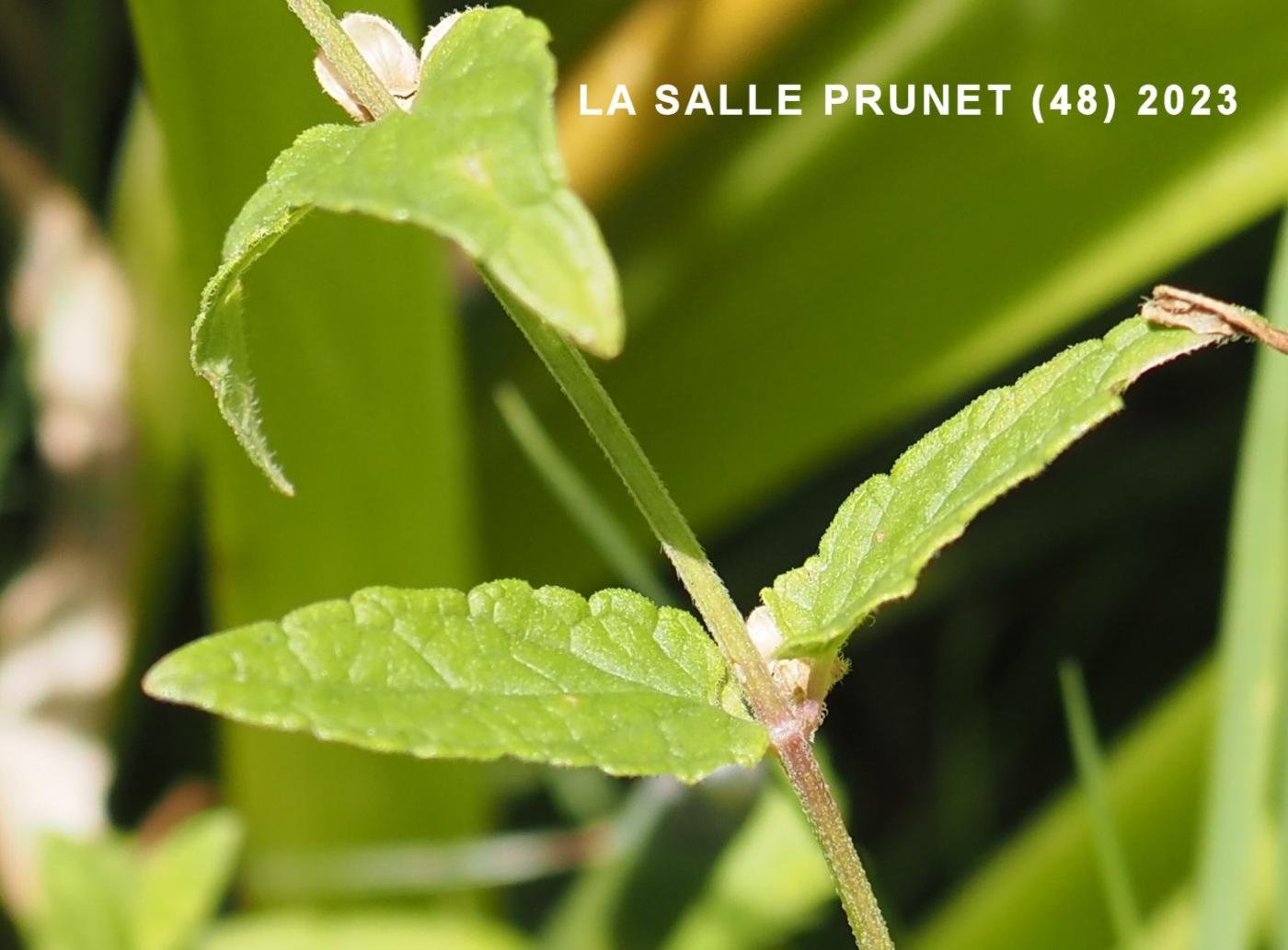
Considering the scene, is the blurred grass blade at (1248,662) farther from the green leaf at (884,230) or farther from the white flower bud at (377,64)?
the white flower bud at (377,64)

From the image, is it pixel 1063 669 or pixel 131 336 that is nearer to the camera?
pixel 1063 669

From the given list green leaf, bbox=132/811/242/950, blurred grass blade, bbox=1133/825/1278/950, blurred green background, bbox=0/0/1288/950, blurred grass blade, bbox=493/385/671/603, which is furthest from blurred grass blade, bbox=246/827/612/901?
blurred grass blade, bbox=1133/825/1278/950

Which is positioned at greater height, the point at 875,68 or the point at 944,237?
the point at 875,68

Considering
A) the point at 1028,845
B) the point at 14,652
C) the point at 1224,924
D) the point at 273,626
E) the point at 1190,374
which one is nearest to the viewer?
the point at 273,626

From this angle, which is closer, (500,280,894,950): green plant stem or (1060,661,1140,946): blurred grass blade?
(500,280,894,950): green plant stem

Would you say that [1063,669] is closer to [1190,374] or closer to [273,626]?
[273,626]

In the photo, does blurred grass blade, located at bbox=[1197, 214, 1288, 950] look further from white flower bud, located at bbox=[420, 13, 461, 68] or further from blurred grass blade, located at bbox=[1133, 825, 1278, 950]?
white flower bud, located at bbox=[420, 13, 461, 68]

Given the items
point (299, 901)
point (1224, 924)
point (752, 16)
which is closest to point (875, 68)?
point (752, 16)
